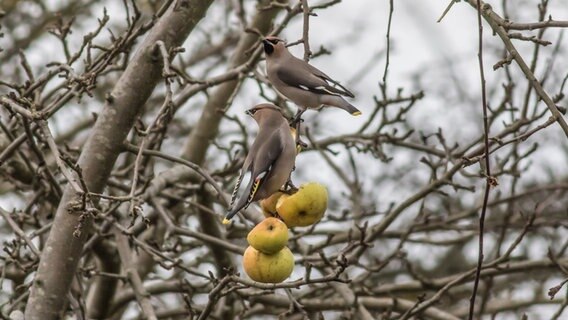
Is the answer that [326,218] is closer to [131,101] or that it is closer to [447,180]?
[447,180]

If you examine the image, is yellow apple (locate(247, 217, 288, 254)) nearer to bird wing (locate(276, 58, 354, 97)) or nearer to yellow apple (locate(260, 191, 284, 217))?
yellow apple (locate(260, 191, 284, 217))

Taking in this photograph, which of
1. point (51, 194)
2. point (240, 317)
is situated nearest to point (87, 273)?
point (51, 194)

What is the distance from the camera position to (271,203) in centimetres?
334

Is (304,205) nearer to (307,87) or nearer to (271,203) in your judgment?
(271,203)

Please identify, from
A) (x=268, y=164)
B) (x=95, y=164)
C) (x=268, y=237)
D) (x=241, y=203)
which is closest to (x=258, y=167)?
(x=268, y=164)

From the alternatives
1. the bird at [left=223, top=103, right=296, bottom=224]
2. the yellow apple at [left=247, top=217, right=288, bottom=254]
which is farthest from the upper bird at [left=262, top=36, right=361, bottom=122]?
the yellow apple at [left=247, top=217, right=288, bottom=254]

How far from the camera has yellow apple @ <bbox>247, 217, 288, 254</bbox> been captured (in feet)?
9.85

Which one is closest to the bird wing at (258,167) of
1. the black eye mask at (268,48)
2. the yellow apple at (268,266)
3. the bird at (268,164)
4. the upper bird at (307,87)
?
the bird at (268,164)

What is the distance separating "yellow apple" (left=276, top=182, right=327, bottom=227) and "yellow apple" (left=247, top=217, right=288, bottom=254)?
0.47 ft

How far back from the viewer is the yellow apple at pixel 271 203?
3.30m

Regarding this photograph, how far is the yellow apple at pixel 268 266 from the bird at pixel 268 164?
173 mm

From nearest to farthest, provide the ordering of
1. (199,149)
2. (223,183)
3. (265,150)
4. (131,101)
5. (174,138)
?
1. (265,150)
2. (131,101)
3. (223,183)
4. (199,149)
5. (174,138)

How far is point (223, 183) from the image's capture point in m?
5.61

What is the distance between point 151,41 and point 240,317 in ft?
4.78
